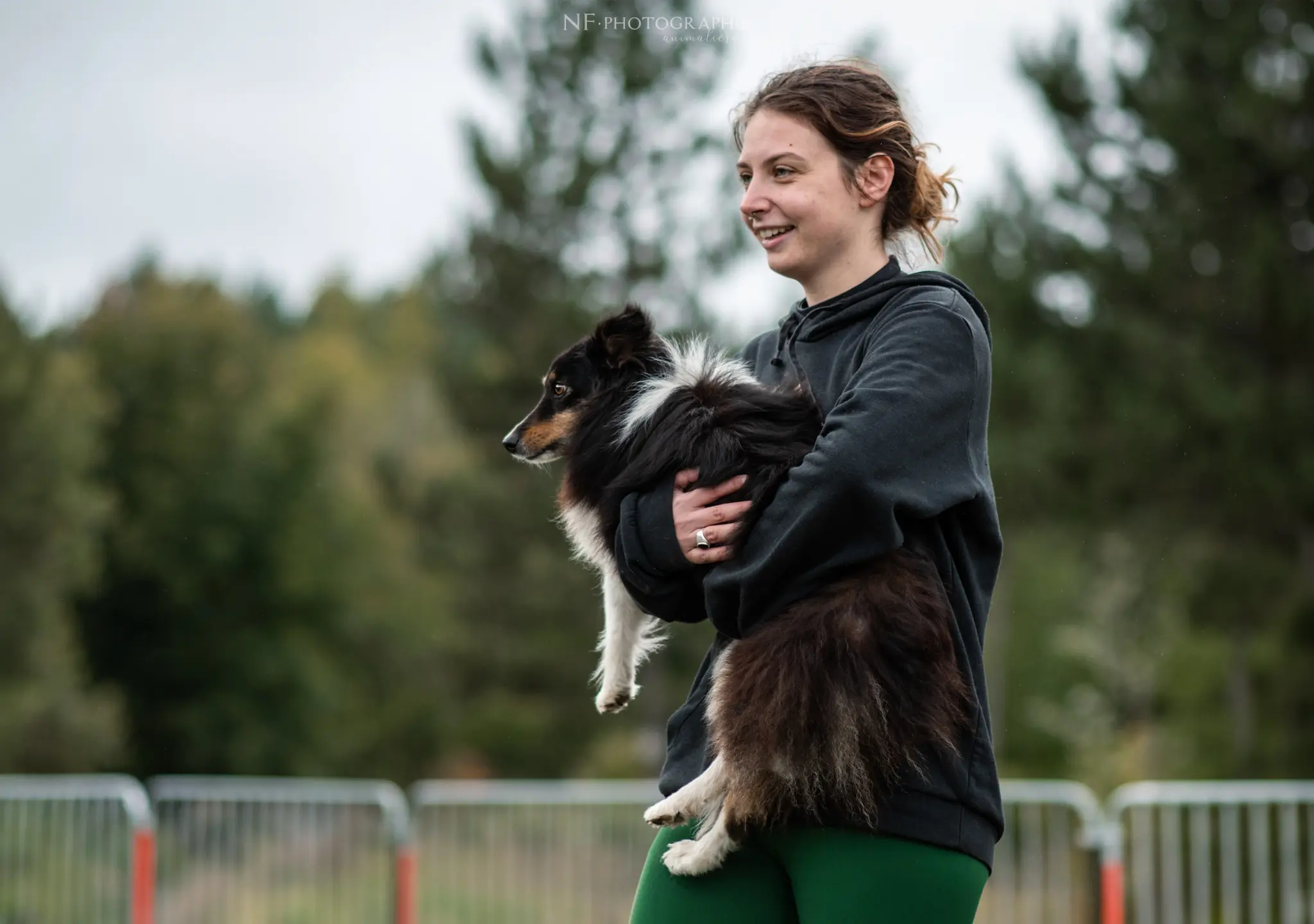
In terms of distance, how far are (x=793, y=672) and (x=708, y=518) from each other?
12.4 inches

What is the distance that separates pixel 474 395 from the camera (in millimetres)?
22609

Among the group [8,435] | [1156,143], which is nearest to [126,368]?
[8,435]

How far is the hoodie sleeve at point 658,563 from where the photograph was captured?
2.36 meters

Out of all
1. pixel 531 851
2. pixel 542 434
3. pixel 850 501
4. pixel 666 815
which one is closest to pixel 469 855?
pixel 531 851

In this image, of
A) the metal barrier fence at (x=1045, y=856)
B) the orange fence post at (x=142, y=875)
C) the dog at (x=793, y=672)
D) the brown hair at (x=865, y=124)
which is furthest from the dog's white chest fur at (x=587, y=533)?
the orange fence post at (x=142, y=875)

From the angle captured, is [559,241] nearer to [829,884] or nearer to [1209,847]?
[1209,847]

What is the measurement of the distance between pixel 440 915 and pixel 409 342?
1555 inches

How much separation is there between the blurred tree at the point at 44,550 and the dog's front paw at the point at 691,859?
2352 cm

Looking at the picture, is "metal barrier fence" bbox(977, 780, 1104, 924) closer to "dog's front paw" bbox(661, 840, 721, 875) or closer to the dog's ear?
the dog's ear

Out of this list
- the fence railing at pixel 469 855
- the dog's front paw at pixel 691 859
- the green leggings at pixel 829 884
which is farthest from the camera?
the fence railing at pixel 469 855

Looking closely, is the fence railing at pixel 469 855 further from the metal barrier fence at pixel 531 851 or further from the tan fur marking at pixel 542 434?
the tan fur marking at pixel 542 434

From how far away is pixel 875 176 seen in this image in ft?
7.82

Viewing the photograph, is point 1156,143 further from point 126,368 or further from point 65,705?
point 126,368

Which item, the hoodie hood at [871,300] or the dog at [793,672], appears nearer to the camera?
the dog at [793,672]
